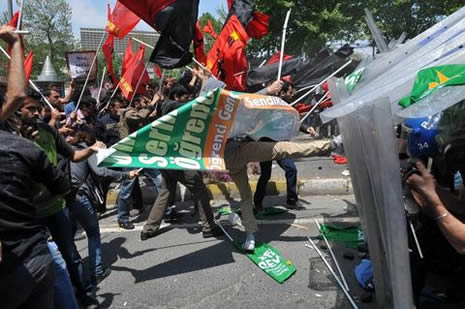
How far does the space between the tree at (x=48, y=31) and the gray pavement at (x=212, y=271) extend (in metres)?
28.7

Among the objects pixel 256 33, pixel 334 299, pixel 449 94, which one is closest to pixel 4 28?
pixel 449 94

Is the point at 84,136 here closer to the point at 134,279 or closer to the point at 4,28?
the point at 134,279

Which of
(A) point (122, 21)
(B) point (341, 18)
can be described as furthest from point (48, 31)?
(A) point (122, 21)

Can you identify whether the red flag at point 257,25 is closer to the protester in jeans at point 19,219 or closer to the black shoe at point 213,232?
the black shoe at point 213,232

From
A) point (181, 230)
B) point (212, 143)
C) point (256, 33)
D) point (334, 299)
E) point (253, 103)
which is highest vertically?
point (256, 33)

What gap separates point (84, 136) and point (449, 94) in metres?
3.05

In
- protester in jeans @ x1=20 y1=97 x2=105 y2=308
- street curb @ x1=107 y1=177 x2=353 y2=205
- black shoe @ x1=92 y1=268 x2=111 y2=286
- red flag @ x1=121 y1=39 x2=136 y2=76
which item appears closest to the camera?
protester in jeans @ x1=20 y1=97 x2=105 y2=308

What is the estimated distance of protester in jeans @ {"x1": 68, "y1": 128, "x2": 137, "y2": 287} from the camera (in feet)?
11.8

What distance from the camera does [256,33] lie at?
671 cm

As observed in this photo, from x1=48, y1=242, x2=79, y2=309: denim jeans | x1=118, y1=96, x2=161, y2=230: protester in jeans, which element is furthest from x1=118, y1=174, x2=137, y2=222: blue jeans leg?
x1=48, y1=242, x2=79, y2=309: denim jeans

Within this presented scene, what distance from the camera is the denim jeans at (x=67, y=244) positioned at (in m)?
3.17

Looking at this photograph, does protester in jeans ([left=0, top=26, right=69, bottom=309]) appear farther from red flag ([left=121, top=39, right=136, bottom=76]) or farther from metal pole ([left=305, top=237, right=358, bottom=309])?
red flag ([left=121, top=39, right=136, bottom=76])

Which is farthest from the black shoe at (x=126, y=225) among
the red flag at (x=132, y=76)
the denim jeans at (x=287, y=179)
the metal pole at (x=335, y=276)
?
the red flag at (x=132, y=76)

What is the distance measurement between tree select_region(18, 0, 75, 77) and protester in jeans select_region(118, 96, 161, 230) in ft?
86.7
